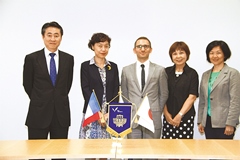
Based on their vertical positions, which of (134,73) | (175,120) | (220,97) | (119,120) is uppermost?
(134,73)

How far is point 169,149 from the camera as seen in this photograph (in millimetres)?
2119

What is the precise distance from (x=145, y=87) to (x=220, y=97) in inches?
32.9

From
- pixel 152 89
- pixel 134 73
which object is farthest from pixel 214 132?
pixel 134 73

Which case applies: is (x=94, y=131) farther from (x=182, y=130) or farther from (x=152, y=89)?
(x=182, y=130)

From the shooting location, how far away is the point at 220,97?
3162 millimetres

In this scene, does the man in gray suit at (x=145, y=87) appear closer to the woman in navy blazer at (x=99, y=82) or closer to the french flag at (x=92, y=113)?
the woman in navy blazer at (x=99, y=82)

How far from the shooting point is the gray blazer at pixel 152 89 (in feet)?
10.5

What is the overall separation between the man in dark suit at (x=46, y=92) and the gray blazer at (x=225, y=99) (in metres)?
1.61

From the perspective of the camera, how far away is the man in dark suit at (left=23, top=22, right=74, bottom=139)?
295 centimetres

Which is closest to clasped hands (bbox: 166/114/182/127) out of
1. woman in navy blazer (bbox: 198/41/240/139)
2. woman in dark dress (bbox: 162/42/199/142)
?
woman in dark dress (bbox: 162/42/199/142)

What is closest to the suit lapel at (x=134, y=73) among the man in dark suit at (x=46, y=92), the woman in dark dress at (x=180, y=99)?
the woman in dark dress at (x=180, y=99)

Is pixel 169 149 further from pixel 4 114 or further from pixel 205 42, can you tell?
pixel 4 114

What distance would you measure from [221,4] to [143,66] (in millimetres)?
1916

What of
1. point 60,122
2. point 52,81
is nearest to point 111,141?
point 60,122
